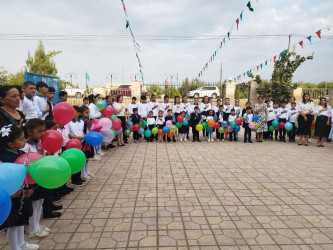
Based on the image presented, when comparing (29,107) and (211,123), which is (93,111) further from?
(211,123)

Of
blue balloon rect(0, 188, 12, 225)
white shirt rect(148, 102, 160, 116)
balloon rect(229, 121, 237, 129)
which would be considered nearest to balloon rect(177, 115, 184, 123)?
white shirt rect(148, 102, 160, 116)

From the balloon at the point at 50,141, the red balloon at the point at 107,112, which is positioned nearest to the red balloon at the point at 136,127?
the red balloon at the point at 107,112

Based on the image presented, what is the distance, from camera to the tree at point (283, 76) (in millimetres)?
11750

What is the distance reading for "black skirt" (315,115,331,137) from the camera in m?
7.73

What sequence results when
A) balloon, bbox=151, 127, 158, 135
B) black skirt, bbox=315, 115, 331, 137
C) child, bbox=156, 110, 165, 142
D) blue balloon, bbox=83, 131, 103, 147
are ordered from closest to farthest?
blue balloon, bbox=83, 131, 103, 147 < black skirt, bbox=315, 115, 331, 137 < balloon, bbox=151, 127, 158, 135 < child, bbox=156, 110, 165, 142

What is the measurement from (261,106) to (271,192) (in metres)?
5.39

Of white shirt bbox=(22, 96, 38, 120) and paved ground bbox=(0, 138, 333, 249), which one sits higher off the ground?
white shirt bbox=(22, 96, 38, 120)

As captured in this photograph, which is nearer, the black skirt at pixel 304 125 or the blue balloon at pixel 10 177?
the blue balloon at pixel 10 177

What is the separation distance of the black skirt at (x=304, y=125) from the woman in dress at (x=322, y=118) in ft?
1.00

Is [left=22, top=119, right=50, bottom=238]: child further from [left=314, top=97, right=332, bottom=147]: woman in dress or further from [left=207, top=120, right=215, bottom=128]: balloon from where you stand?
[left=314, top=97, right=332, bottom=147]: woman in dress

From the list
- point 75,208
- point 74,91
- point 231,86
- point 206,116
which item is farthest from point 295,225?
point 74,91

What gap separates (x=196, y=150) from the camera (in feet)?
23.0

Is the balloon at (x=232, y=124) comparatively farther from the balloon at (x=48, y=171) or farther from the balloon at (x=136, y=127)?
the balloon at (x=48, y=171)

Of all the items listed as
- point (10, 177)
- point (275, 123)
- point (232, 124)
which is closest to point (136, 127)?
point (232, 124)
